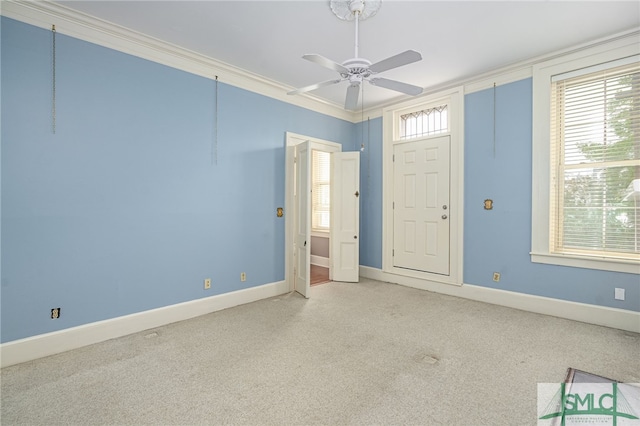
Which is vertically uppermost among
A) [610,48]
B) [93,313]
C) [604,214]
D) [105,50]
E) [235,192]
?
[610,48]

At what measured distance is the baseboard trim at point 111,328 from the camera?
2381 millimetres

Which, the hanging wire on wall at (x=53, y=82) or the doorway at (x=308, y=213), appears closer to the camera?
the hanging wire on wall at (x=53, y=82)

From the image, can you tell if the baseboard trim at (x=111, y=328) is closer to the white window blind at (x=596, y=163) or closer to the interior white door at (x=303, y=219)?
the interior white door at (x=303, y=219)

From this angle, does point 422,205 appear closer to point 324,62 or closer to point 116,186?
point 324,62

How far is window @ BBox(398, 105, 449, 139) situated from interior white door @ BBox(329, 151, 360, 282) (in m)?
0.85

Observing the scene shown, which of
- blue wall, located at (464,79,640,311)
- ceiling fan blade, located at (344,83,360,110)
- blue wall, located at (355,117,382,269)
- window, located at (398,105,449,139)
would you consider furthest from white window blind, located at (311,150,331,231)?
ceiling fan blade, located at (344,83,360,110)

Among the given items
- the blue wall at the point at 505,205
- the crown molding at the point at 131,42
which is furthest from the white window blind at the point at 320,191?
the blue wall at the point at 505,205

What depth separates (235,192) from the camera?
12.3ft

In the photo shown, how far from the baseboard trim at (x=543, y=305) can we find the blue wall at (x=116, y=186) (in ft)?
8.19

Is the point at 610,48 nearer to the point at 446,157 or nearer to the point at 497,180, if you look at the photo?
the point at 497,180

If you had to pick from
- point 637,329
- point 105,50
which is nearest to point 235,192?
point 105,50

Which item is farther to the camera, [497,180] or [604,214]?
[497,180]

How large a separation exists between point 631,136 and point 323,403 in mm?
3753

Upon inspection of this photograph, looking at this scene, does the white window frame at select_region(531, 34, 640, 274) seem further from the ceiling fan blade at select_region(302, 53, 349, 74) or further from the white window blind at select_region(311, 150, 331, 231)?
the white window blind at select_region(311, 150, 331, 231)
